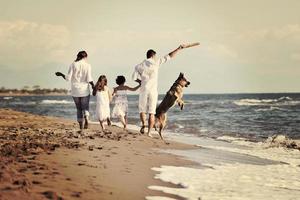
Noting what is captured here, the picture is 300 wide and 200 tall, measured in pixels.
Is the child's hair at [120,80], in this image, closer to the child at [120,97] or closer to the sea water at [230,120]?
the child at [120,97]

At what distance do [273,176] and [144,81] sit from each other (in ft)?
14.6

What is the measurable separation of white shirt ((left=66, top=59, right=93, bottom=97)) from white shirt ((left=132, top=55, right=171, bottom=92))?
126cm

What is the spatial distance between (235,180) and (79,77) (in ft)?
19.2

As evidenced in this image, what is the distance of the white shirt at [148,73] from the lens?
1071 centimetres

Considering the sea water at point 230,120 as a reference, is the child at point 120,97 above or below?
above

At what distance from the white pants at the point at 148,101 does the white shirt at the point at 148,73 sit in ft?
0.32

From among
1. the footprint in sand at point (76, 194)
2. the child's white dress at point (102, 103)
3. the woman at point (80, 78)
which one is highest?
the woman at point (80, 78)

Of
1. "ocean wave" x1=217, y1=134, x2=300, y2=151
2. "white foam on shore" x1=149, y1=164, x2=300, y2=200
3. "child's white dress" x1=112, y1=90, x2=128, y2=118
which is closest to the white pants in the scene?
"child's white dress" x1=112, y1=90, x2=128, y2=118

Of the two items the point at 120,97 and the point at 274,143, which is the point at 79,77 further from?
the point at 274,143

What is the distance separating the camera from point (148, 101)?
1098cm

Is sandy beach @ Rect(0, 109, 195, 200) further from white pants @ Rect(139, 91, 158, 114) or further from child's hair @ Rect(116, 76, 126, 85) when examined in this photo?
child's hair @ Rect(116, 76, 126, 85)

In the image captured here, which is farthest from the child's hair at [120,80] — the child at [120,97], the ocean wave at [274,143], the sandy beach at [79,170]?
the sandy beach at [79,170]

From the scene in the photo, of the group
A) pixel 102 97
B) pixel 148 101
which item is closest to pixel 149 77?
pixel 148 101

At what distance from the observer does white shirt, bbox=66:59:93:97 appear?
11258mm
